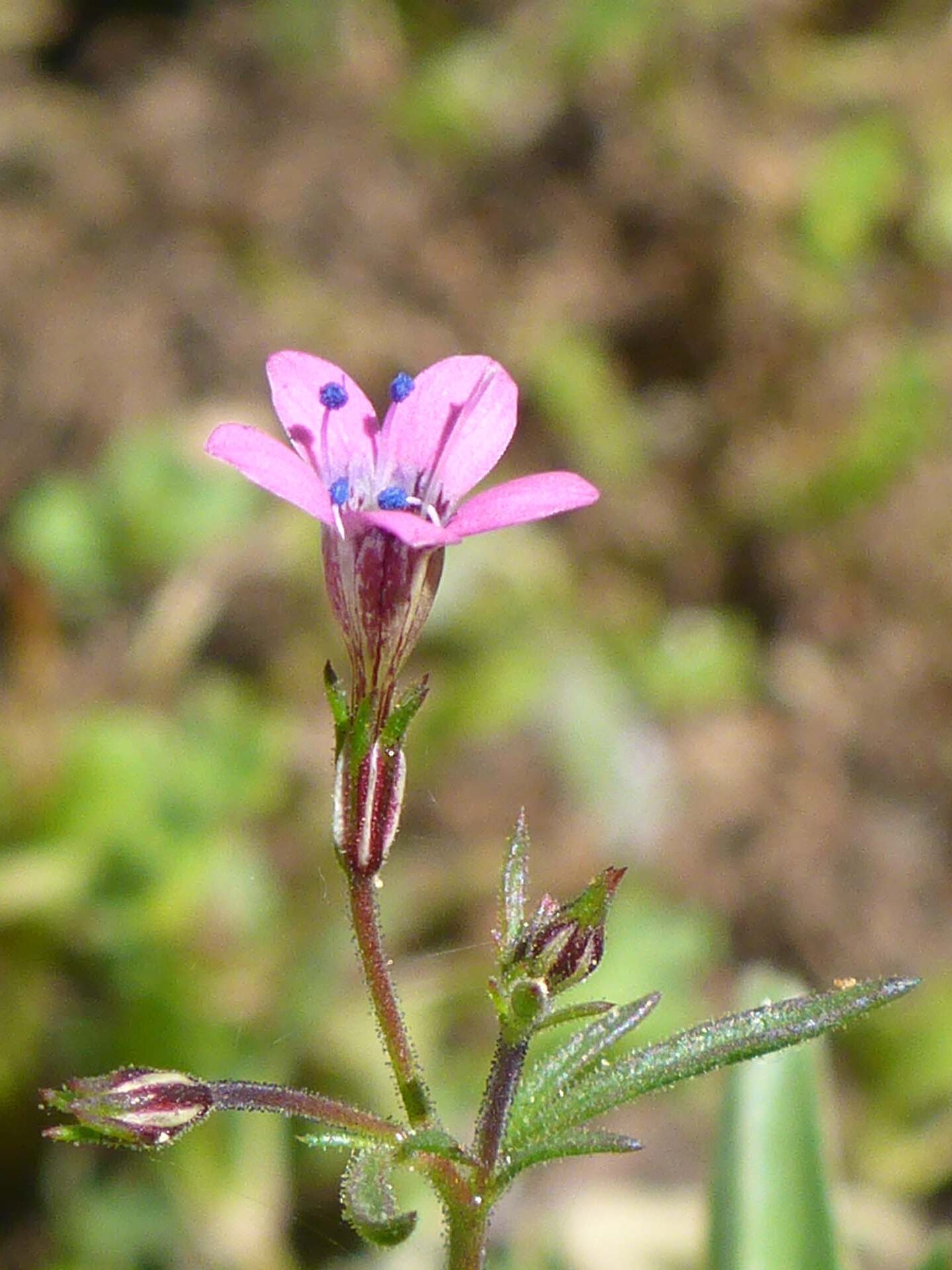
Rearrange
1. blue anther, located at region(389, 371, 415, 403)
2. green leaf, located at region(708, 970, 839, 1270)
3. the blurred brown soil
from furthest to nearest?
the blurred brown soil → green leaf, located at region(708, 970, 839, 1270) → blue anther, located at region(389, 371, 415, 403)

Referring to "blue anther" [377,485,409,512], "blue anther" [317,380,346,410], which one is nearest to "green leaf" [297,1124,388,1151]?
"blue anther" [377,485,409,512]

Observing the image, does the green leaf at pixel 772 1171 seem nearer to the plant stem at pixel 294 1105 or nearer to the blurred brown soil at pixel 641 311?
the plant stem at pixel 294 1105

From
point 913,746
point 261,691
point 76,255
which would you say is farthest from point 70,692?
point 913,746

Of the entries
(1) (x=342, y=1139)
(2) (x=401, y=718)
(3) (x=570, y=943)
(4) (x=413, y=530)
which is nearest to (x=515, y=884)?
(3) (x=570, y=943)

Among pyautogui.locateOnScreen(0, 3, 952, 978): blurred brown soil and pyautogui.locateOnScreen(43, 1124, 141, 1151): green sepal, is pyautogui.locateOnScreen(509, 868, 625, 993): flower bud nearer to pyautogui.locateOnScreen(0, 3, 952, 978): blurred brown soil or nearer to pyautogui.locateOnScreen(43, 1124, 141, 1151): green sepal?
pyautogui.locateOnScreen(43, 1124, 141, 1151): green sepal

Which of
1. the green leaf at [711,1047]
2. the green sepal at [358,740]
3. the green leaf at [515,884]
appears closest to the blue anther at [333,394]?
the green sepal at [358,740]
